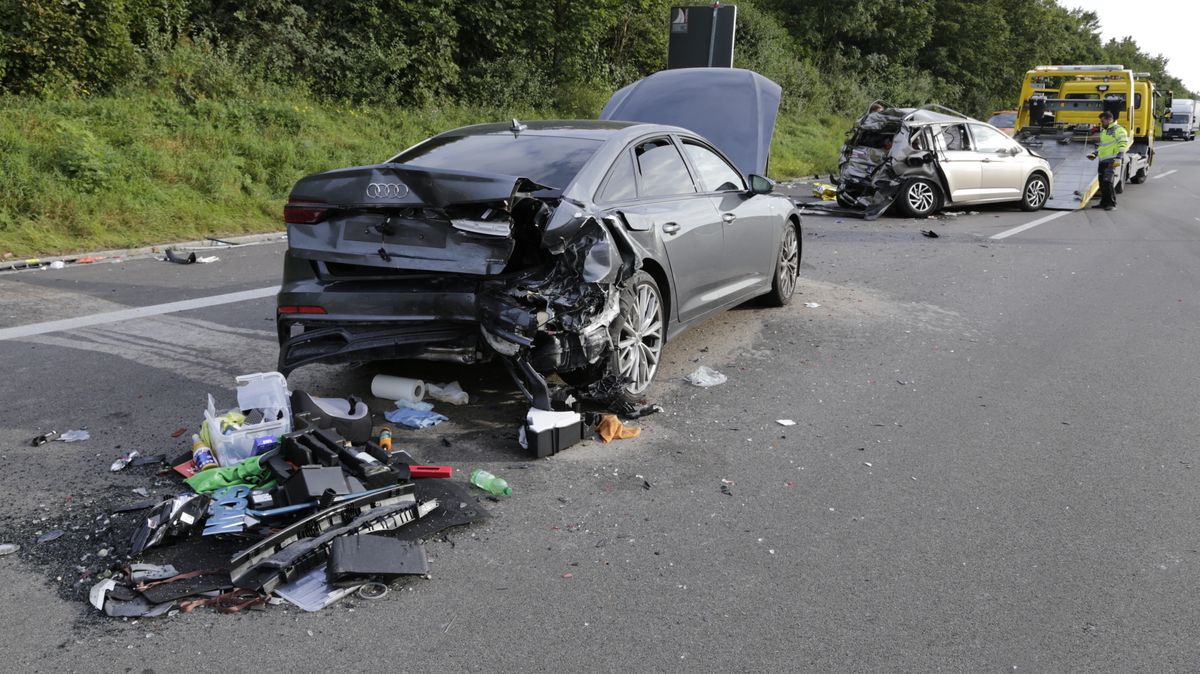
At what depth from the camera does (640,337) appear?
573 centimetres

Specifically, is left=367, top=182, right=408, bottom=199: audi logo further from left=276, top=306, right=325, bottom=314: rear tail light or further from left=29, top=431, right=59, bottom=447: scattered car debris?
left=29, top=431, right=59, bottom=447: scattered car debris


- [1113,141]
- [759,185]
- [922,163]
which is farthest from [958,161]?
[759,185]

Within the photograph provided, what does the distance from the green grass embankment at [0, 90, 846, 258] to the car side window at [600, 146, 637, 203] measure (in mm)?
7180

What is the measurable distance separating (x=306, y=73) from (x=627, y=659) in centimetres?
1665

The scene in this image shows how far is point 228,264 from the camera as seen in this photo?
9.98 meters

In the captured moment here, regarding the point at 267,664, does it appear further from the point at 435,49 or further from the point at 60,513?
the point at 435,49

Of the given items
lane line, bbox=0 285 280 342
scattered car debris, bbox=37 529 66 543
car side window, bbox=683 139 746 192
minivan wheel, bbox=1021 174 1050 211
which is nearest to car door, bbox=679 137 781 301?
car side window, bbox=683 139 746 192

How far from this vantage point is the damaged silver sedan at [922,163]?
15.2 meters

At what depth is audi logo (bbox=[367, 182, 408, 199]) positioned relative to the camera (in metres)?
4.96

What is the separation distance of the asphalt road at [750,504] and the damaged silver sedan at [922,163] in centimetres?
716

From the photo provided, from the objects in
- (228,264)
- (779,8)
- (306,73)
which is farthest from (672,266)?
(779,8)

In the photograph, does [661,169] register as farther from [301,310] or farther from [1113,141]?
[1113,141]

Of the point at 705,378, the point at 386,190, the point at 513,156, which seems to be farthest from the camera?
the point at 705,378

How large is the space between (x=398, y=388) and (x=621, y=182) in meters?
1.82
